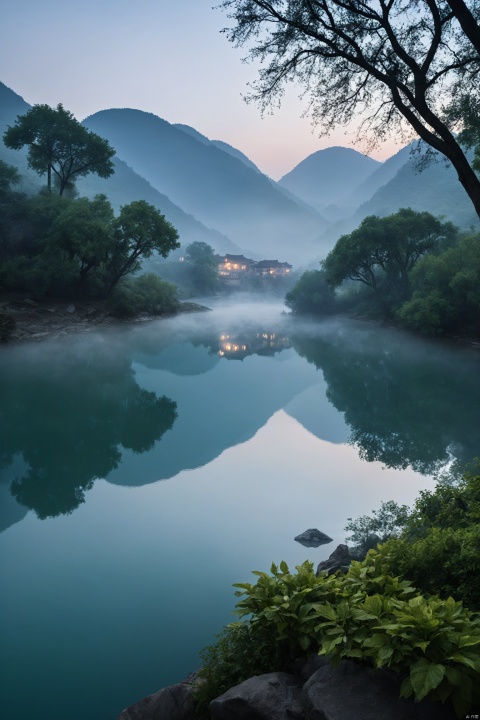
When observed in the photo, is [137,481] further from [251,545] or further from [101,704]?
[101,704]

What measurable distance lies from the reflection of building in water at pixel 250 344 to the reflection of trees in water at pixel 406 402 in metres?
4.42

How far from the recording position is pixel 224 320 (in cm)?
5941

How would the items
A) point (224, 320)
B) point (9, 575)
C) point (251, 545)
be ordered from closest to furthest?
point (9, 575)
point (251, 545)
point (224, 320)

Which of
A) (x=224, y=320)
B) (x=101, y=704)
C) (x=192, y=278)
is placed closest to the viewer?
(x=101, y=704)

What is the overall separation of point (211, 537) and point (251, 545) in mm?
889

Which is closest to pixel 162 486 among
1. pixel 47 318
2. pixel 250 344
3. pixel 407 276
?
pixel 250 344

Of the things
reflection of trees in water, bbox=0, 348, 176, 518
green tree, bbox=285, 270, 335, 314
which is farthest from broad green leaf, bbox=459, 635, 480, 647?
green tree, bbox=285, 270, 335, 314

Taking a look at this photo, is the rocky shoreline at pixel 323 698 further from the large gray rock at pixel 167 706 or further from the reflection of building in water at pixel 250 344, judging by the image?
the reflection of building in water at pixel 250 344

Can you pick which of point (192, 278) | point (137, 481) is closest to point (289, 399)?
point (137, 481)

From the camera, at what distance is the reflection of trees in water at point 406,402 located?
46.3ft

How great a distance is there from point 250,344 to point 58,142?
28850 mm

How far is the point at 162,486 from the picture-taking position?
11961 mm

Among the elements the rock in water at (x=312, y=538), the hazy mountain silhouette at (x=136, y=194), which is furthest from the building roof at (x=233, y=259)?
the rock in water at (x=312, y=538)

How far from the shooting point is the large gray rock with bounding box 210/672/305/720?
11.4 ft
